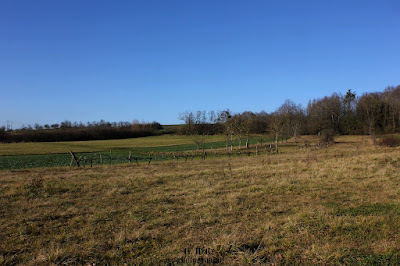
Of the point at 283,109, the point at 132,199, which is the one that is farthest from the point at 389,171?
the point at 283,109

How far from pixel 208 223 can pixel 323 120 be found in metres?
85.9

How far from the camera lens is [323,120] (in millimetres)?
82562

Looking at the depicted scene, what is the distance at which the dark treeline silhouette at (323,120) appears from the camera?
5544 centimetres

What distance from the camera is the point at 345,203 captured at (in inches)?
303

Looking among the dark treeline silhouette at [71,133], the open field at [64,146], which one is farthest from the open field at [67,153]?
the dark treeline silhouette at [71,133]

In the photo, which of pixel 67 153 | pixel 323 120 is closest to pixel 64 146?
pixel 67 153

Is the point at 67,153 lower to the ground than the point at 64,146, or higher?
lower

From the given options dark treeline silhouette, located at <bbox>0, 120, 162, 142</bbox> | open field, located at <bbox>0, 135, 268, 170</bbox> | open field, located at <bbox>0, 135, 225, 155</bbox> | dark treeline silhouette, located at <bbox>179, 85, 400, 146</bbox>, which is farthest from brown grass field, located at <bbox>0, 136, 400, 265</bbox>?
dark treeline silhouette, located at <bbox>0, 120, 162, 142</bbox>

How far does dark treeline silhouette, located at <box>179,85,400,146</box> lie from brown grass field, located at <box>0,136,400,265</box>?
130 ft

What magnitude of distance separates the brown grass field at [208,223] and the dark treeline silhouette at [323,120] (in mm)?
39733

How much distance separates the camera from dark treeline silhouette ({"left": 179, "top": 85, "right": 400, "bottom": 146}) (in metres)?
55.4

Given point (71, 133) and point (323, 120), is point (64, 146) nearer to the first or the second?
point (71, 133)

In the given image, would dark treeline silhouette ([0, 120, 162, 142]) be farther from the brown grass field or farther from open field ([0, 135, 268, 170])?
the brown grass field

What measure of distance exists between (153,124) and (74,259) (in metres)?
131
